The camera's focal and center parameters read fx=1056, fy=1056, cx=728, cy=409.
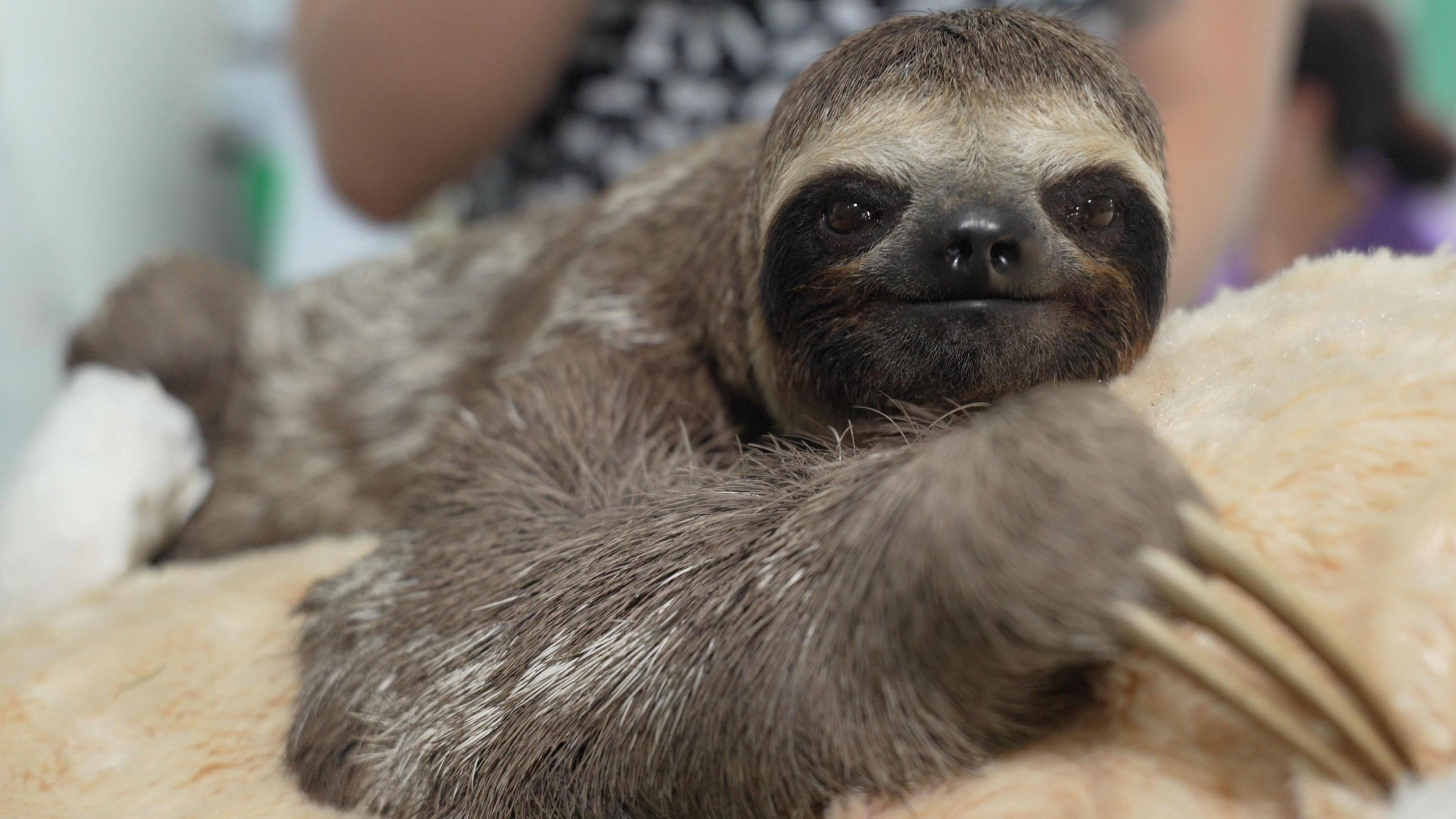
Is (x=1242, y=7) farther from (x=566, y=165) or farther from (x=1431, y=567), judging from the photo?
(x=1431, y=567)

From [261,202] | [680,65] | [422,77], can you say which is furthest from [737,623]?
[261,202]

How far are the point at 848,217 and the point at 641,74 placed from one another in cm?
184

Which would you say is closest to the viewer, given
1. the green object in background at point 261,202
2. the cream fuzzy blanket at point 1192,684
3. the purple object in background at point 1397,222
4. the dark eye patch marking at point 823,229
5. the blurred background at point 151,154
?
the cream fuzzy blanket at point 1192,684

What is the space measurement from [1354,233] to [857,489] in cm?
483

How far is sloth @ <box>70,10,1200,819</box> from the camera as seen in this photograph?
871 millimetres

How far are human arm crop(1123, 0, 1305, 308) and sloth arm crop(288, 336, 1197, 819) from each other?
1.84 meters

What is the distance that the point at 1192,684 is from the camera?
0.86m

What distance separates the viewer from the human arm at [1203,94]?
2709 mm

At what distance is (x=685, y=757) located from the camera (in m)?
1.00

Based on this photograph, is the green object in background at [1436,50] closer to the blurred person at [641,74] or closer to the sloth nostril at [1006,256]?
the blurred person at [641,74]

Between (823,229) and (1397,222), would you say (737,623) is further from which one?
(1397,222)

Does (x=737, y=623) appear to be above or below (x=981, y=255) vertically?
below

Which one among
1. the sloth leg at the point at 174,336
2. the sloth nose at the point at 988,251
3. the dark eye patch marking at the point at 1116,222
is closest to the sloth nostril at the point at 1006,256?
the sloth nose at the point at 988,251

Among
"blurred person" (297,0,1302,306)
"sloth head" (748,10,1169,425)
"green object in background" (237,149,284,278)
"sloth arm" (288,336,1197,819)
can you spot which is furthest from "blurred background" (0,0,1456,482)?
"sloth head" (748,10,1169,425)
